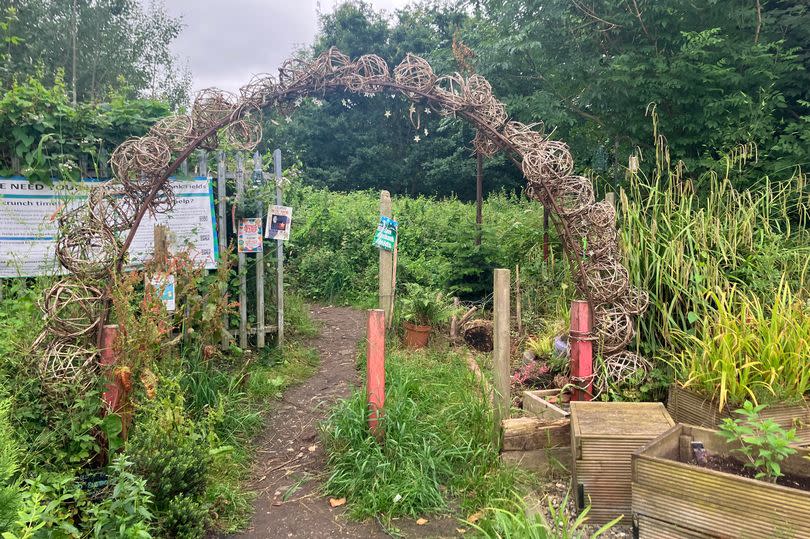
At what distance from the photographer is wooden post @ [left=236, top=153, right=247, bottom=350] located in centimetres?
482

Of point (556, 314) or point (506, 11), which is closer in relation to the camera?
point (556, 314)

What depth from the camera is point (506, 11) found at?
703 cm

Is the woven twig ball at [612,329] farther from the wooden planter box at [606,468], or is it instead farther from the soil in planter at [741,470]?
the soil in planter at [741,470]

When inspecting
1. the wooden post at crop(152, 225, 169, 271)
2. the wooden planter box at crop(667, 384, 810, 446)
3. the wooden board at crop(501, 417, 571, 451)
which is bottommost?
the wooden board at crop(501, 417, 571, 451)

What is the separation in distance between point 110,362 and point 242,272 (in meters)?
1.97

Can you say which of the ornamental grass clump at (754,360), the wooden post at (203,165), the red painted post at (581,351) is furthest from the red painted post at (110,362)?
the ornamental grass clump at (754,360)

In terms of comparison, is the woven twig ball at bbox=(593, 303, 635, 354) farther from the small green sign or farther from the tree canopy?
the small green sign

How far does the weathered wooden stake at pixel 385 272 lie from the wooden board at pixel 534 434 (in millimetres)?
Result: 2196

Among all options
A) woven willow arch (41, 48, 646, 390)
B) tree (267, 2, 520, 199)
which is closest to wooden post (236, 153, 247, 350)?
woven willow arch (41, 48, 646, 390)

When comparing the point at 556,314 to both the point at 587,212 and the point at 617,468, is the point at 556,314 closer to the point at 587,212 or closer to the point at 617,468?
the point at 587,212

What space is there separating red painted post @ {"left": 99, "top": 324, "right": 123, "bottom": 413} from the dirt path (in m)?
0.95

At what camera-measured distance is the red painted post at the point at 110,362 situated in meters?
2.82

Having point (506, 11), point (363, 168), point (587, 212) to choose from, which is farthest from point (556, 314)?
point (363, 168)

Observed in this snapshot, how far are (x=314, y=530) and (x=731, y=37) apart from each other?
20.4ft
